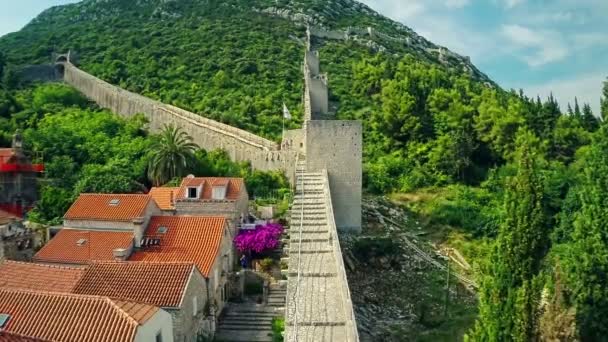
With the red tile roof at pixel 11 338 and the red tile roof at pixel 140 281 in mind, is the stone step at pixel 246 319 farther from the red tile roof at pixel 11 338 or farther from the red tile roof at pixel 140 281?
the red tile roof at pixel 11 338

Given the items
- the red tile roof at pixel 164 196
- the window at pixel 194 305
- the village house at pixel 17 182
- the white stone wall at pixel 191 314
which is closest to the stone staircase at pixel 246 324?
the white stone wall at pixel 191 314

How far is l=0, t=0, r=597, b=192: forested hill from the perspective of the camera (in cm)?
3844

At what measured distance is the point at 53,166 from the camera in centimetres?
3325

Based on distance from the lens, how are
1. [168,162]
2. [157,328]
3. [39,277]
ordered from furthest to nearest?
[168,162] → [39,277] → [157,328]

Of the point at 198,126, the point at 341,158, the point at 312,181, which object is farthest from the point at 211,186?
the point at 198,126

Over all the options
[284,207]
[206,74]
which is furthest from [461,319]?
[206,74]

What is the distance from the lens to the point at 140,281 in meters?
18.2

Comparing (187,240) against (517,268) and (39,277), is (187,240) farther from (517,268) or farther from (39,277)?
(517,268)

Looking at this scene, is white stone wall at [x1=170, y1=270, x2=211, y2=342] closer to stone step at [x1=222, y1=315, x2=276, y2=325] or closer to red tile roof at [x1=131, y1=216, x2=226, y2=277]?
red tile roof at [x1=131, y1=216, x2=226, y2=277]

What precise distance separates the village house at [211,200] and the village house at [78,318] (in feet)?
31.9

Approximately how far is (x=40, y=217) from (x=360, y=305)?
15277 millimetres

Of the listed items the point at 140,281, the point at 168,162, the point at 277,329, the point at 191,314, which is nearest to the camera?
the point at 140,281

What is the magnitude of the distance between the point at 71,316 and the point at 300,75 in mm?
38733

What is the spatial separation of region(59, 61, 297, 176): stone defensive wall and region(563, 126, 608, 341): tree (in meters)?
15.1
